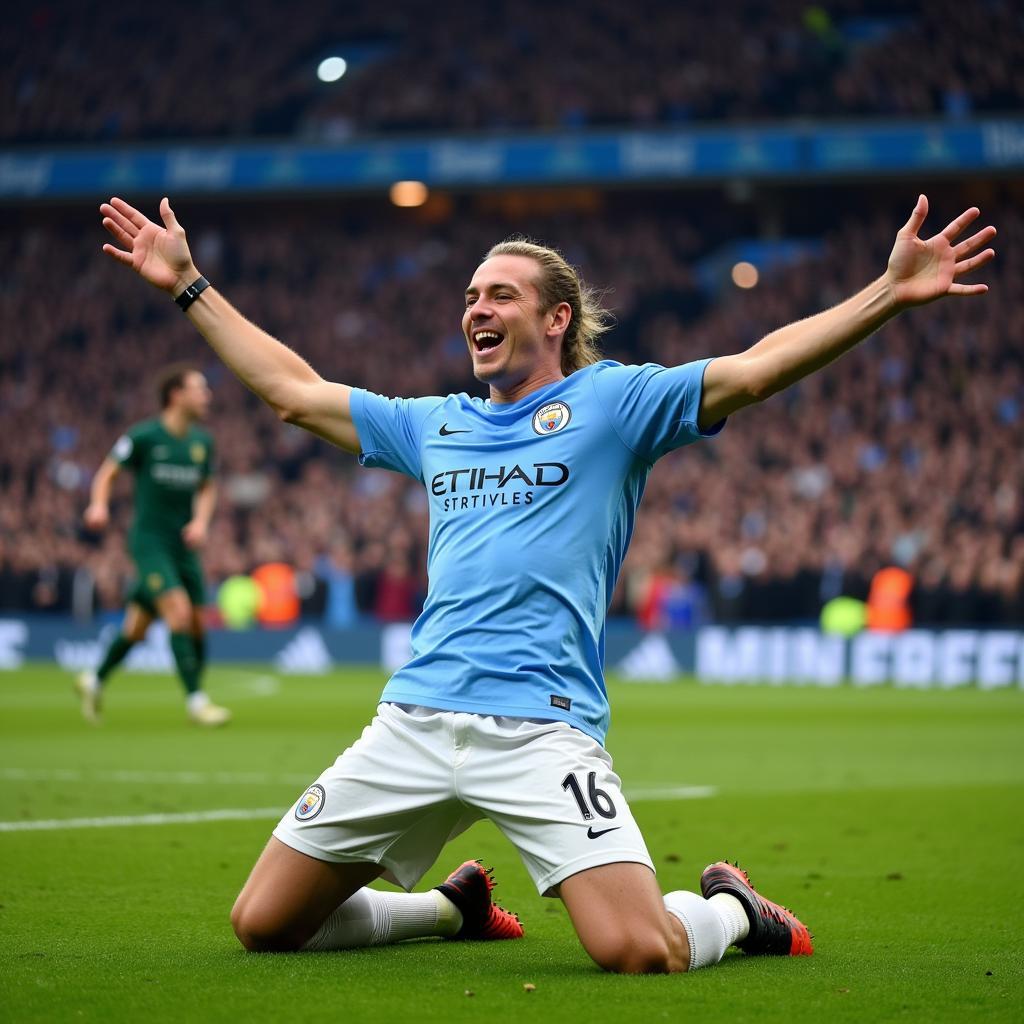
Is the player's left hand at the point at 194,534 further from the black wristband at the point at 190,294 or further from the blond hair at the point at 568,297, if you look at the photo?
the blond hair at the point at 568,297

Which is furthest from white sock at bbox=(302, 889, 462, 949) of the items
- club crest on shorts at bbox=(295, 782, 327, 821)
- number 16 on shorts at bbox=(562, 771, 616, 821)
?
number 16 on shorts at bbox=(562, 771, 616, 821)

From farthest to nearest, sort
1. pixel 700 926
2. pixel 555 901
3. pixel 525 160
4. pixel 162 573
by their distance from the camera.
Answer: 1. pixel 525 160
2. pixel 162 573
3. pixel 555 901
4. pixel 700 926

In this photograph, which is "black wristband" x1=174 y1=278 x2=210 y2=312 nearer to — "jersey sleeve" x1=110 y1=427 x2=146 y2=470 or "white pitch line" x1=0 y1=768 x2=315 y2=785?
"white pitch line" x1=0 y1=768 x2=315 y2=785

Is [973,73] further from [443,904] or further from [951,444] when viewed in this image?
[443,904]

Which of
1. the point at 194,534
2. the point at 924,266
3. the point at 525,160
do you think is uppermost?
the point at 525,160

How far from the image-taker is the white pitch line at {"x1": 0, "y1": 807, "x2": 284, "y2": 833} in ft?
24.7

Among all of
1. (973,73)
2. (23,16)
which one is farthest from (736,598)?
(23,16)

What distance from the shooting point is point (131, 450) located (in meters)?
12.6

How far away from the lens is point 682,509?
→ 94.5 feet

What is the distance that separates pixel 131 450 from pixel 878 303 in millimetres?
9221

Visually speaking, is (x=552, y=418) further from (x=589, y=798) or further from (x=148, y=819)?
(x=148, y=819)

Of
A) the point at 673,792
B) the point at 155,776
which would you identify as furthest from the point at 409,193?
the point at 673,792

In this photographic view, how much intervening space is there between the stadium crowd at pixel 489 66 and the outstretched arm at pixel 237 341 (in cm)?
2942

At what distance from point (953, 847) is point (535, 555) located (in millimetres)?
3468
